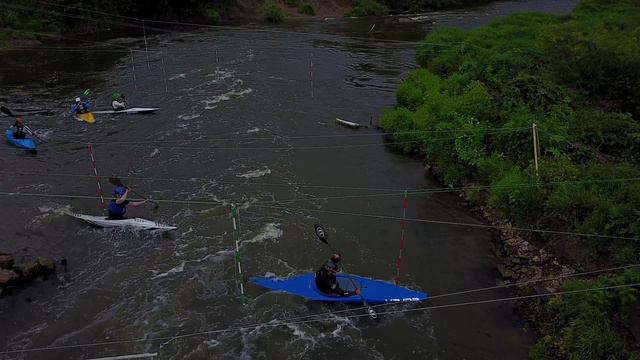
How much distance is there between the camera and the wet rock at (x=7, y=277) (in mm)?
15144

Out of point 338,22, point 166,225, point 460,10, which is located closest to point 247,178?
point 166,225

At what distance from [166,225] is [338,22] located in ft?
145

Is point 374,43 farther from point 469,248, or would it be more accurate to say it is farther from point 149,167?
point 469,248

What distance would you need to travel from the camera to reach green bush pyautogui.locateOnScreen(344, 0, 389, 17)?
6147cm

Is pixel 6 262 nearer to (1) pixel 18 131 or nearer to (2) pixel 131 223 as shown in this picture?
(2) pixel 131 223

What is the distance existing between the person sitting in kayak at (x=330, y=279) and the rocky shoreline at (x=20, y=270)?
892cm

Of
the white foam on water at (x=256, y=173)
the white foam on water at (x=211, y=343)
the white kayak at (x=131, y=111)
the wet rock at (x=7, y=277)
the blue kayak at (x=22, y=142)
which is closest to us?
the white foam on water at (x=211, y=343)

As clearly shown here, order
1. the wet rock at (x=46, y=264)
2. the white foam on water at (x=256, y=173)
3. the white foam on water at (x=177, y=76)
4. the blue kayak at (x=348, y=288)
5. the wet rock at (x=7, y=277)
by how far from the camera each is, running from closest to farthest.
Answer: the blue kayak at (x=348, y=288), the wet rock at (x=7, y=277), the wet rock at (x=46, y=264), the white foam on water at (x=256, y=173), the white foam on water at (x=177, y=76)

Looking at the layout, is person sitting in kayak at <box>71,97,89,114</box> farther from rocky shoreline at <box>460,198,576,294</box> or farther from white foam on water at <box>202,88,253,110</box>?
rocky shoreline at <box>460,198,576,294</box>

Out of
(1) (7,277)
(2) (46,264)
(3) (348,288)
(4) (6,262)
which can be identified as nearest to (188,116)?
(2) (46,264)

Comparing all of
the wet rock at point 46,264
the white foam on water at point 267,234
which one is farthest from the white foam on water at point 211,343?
the wet rock at point 46,264

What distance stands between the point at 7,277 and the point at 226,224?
24.1 ft

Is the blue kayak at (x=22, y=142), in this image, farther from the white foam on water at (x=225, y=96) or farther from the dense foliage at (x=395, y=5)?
the dense foliage at (x=395, y=5)

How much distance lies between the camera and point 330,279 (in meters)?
15.0
